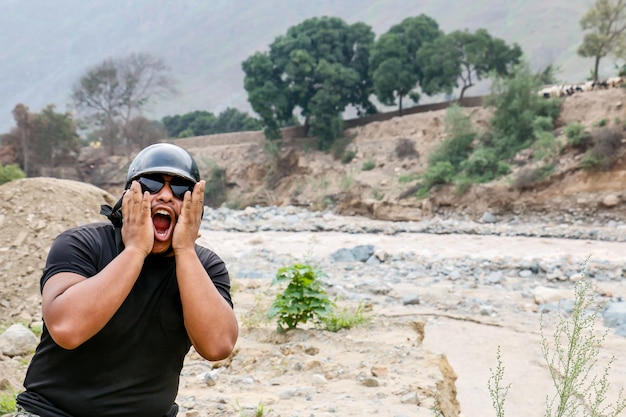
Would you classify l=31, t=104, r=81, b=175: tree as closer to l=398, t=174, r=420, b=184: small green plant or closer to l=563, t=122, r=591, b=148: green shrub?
l=398, t=174, r=420, b=184: small green plant

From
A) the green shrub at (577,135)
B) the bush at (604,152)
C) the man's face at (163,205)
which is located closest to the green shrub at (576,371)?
the man's face at (163,205)

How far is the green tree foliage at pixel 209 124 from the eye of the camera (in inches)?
1948

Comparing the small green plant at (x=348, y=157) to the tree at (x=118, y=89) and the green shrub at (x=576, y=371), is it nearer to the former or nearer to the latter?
the tree at (x=118, y=89)

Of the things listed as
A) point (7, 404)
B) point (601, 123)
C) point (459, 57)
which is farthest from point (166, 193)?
point (459, 57)

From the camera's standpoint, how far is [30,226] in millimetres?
7633

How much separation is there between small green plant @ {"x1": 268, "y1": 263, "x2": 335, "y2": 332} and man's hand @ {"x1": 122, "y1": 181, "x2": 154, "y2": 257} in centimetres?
355

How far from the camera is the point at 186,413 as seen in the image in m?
3.50

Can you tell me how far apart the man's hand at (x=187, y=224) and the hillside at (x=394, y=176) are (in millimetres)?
20969

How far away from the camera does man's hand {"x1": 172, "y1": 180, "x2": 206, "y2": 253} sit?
1.99 metres

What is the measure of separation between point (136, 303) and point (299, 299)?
356cm

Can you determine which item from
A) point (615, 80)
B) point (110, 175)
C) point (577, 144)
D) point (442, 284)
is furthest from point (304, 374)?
point (110, 175)

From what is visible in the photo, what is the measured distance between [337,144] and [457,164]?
8.45 meters

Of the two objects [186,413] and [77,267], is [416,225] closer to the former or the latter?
[186,413]

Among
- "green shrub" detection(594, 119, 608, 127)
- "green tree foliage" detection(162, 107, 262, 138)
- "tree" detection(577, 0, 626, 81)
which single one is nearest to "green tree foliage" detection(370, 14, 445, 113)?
"tree" detection(577, 0, 626, 81)
